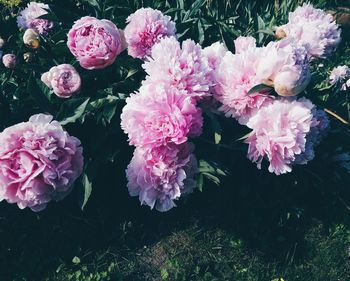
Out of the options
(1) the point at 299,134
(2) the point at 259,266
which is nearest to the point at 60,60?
(1) the point at 299,134

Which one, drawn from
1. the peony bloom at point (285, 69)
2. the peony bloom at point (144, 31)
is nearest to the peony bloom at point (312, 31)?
the peony bloom at point (285, 69)

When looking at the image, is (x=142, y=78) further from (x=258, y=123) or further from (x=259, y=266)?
(x=259, y=266)

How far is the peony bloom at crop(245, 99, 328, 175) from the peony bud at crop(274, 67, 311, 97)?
0.25 ft

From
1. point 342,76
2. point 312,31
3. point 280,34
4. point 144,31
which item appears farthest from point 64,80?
point 342,76

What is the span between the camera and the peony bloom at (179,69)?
160cm

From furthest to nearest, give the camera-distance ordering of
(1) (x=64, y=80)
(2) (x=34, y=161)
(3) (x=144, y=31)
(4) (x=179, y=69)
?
1. (3) (x=144, y=31)
2. (1) (x=64, y=80)
3. (4) (x=179, y=69)
4. (2) (x=34, y=161)

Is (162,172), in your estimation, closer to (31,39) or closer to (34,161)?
(34,161)

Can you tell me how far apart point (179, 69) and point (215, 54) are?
10.9 inches

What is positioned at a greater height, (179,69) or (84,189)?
(179,69)

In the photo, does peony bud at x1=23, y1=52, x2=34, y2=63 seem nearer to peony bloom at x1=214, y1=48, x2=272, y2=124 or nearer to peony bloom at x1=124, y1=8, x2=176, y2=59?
peony bloom at x1=124, y1=8, x2=176, y2=59

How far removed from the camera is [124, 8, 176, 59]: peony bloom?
6.04 ft

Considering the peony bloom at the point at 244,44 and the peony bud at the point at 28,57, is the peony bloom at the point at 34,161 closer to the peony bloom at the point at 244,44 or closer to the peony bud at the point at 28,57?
the peony bud at the point at 28,57

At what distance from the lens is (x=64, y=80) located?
174cm

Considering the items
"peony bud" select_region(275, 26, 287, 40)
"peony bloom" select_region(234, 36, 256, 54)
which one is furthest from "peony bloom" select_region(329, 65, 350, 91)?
"peony bloom" select_region(234, 36, 256, 54)
